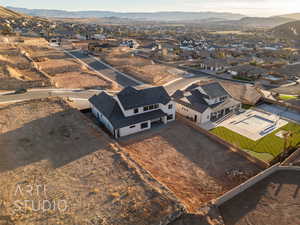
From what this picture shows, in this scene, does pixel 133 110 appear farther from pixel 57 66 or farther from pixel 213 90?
pixel 57 66

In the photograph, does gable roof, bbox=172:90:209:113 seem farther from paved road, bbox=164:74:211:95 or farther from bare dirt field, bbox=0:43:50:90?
bare dirt field, bbox=0:43:50:90

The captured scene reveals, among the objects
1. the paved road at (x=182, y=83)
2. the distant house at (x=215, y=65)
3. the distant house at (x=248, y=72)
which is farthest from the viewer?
the distant house at (x=215, y=65)

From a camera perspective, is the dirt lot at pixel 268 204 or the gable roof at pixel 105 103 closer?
the dirt lot at pixel 268 204

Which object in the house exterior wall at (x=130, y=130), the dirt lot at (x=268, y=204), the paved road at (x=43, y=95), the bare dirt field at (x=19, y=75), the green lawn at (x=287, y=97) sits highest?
the bare dirt field at (x=19, y=75)

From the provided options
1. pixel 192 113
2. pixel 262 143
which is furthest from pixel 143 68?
pixel 262 143

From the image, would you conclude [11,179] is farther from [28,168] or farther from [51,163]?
[51,163]

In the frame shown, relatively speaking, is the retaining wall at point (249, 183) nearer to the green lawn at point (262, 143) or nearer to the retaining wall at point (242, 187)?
the retaining wall at point (242, 187)

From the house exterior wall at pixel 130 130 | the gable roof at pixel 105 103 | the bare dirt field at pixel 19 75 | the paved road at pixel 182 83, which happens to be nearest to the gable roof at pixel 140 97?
the gable roof at pixel 105 103

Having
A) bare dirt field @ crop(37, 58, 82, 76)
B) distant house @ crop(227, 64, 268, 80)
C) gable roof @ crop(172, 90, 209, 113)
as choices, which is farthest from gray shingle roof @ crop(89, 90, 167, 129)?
distant house @ crop(227, 64, 268, 80)
